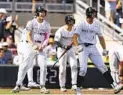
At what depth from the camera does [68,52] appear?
1461 cm

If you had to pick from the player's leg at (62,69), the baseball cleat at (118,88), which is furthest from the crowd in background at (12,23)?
the baseball cleat at (118,88)

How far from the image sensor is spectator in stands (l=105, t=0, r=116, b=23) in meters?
20.5

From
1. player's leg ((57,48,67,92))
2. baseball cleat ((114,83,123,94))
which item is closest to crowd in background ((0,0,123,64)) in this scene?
player's leg ((57,48,67,92))

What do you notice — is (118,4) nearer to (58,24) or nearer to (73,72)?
(58,24)

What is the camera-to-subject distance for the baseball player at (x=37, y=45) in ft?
45.2

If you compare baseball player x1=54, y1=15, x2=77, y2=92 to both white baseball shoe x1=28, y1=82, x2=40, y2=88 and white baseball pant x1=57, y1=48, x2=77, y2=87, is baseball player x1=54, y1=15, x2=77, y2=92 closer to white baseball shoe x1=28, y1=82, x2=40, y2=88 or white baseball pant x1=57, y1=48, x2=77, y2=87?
white baseball pant x1=57, y1=48, x2=77, y2=87

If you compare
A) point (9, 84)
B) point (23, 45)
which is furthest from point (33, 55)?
point (9, 84)

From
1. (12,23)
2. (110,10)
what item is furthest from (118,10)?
(12,23)

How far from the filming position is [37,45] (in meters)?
13.8

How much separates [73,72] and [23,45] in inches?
55.7

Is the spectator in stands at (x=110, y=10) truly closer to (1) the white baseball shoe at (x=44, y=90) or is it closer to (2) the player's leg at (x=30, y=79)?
(2) the player's leg at (x=30, y=79)

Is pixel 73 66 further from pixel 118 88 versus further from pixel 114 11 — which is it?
pixel 114 11

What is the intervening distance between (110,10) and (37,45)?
7228mm

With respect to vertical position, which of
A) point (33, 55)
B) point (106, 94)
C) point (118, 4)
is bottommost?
point (106, 94)
